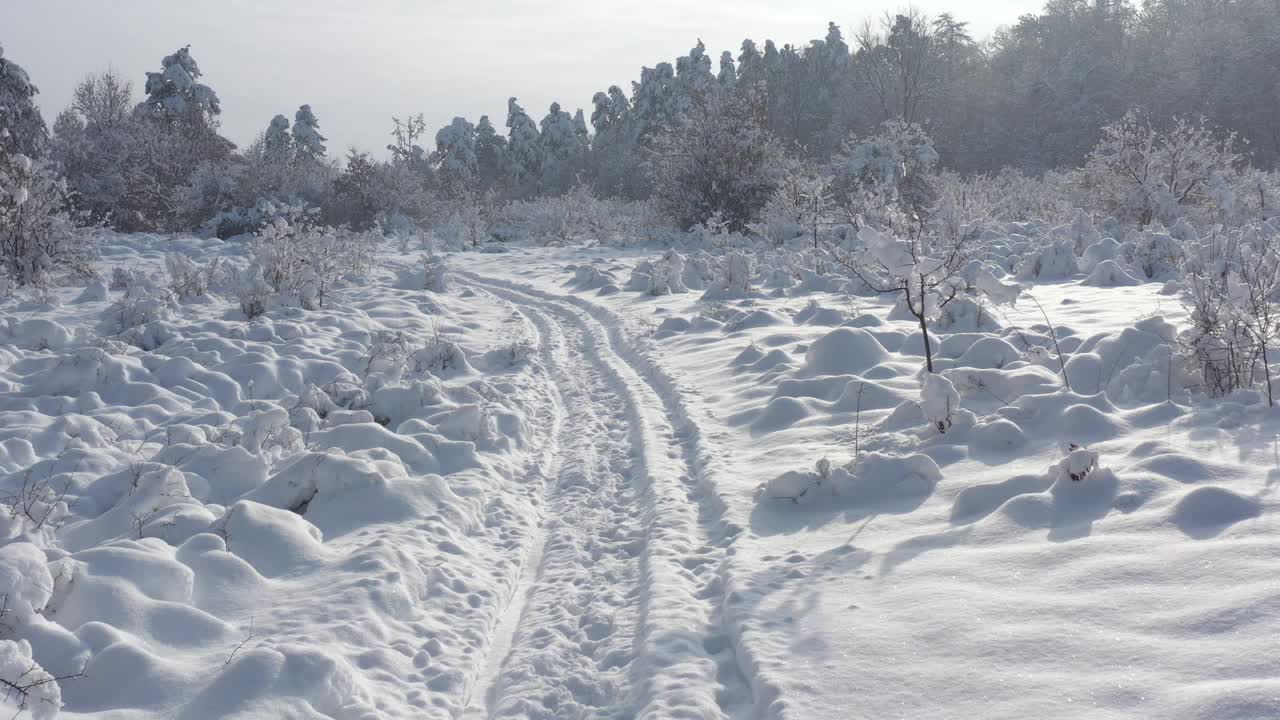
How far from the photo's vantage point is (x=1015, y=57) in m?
45.4

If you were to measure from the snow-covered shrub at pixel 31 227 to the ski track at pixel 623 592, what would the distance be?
926 centimetres

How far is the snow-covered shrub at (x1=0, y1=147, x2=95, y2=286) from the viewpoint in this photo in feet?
35.7

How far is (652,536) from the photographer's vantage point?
165 inches

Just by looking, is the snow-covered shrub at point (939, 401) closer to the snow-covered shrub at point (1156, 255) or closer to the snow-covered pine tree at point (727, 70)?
the snow-covered shrub at point (1156, 255)

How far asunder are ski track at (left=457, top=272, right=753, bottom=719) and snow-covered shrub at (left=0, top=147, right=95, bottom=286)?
30.4 feet

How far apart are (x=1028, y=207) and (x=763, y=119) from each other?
Result: 7214mm

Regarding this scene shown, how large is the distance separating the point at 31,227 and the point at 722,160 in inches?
581

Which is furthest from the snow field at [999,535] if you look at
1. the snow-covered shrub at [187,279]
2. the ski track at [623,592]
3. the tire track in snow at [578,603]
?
the snow-covered shrub at [187,279]

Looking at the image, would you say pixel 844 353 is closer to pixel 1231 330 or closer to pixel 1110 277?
pixel 1231 330

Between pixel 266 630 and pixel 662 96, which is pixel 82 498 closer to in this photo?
pixel 266 630

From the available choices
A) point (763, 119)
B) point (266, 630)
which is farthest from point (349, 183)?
point (266, 630)

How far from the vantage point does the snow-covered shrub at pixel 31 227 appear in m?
10.9

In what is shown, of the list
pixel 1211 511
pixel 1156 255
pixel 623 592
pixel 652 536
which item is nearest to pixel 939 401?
pixel 1211 511

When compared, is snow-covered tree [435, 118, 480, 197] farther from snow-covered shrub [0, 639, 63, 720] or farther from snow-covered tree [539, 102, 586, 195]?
snow-covered shrub [0, 639, 63, 720]
